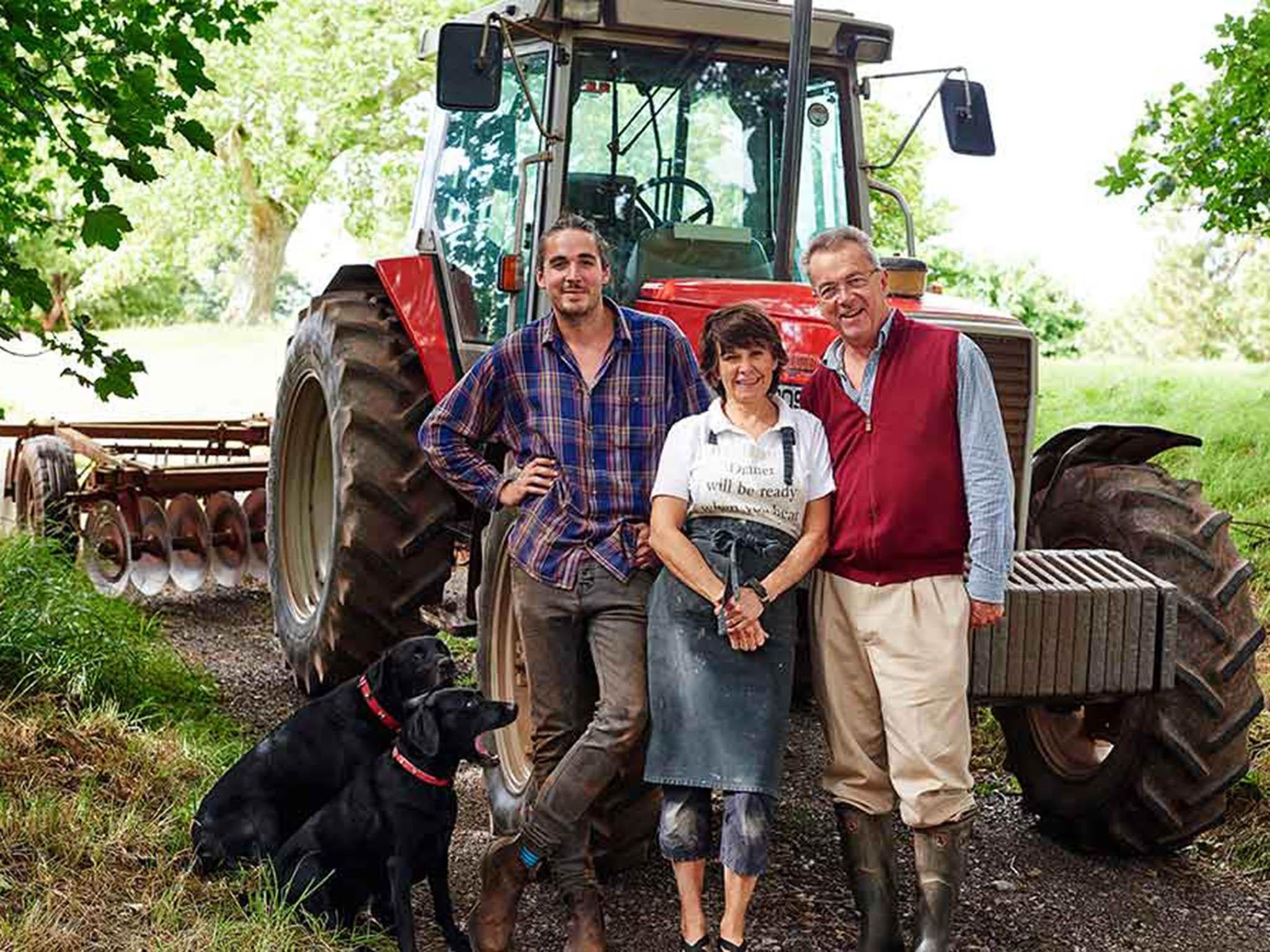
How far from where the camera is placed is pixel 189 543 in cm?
893

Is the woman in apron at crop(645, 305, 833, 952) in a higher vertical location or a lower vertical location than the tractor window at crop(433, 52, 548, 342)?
lower

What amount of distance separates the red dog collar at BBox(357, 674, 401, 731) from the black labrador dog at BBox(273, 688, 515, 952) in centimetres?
39

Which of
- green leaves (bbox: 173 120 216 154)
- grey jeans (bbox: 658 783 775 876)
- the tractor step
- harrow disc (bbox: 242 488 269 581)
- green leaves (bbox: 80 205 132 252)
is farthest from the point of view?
harrow disc (bbox: 242 488 269 581)

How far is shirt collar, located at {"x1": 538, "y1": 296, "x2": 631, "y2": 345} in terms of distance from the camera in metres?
4.42

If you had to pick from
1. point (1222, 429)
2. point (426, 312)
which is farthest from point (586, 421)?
point (1222, 429)

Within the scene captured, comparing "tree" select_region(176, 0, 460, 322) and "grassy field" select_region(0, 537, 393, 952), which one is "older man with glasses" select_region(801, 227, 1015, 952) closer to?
"grassy field" select_region(0, 537, 393, 952)

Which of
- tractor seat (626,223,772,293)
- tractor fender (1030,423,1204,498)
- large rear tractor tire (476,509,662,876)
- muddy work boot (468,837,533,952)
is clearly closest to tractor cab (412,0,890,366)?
tractor seat (626,223,772,293)

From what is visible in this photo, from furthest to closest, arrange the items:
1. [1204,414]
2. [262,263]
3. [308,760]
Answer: [262,263] → [1204,414] → [308,760]

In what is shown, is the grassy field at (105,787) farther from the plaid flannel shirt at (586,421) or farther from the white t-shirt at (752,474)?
the white t-shirt at (752,474)

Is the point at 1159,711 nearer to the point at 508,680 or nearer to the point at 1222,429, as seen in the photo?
the point at 508,680

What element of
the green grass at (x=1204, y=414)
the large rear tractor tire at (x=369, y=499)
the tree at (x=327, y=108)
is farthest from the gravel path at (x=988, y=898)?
the tree at (x=327, y=108)

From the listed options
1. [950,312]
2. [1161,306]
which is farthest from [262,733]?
[1161,306]

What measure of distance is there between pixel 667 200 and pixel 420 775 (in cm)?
257

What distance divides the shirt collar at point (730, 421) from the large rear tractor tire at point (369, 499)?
2.25 metres
